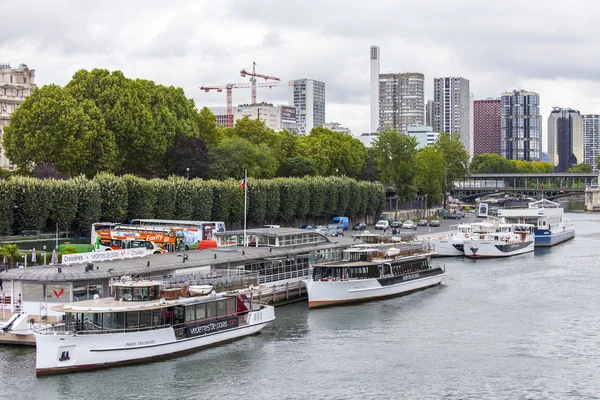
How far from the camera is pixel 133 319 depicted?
4109 centimetres

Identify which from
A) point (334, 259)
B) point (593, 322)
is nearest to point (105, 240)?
point (334, 259)

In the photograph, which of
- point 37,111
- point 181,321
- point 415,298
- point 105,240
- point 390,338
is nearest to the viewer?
point 181,321

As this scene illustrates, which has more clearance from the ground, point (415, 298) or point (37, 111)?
point (37, 111)

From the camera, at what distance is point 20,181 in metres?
72.4

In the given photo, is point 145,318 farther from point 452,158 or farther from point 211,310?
point 452,158

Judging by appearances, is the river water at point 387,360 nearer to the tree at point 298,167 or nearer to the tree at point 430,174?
the tree at point 298,167

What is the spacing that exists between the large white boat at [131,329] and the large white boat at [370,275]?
1179 centimetres

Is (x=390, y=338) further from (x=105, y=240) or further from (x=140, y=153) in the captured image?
(x=140, y=153)

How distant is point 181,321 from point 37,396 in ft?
29.6

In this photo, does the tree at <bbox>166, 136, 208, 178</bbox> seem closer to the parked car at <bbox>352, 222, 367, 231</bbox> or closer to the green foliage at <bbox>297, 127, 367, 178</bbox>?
the parked car at <bbox>352, 222, 367, 231</bbox>

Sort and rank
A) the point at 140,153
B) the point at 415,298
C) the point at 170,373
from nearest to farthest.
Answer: the point at 170,373 → the point at 415,298 → the point at 140,153

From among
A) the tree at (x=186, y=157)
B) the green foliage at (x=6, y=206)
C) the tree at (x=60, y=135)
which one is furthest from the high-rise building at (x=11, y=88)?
the green foliage at (x=6, y=206)

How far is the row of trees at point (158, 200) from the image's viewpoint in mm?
72938

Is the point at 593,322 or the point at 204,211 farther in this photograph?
the point at 204,211
